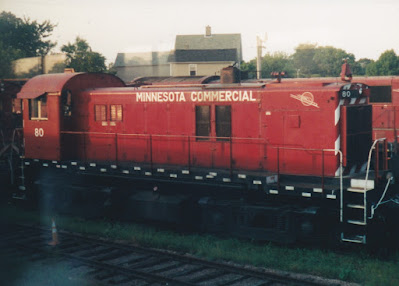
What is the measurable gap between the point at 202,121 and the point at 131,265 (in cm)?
397

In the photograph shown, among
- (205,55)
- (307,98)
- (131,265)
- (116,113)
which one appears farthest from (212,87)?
(205,55)

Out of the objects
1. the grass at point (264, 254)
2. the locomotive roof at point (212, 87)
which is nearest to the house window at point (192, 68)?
the locomotive roof at point (212, 87)

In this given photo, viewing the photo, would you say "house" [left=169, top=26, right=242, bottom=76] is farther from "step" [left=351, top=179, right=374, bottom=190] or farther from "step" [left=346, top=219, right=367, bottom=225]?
"step" [left=346, top=219, right=367, bottom=225]

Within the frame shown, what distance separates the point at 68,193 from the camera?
1365 cm

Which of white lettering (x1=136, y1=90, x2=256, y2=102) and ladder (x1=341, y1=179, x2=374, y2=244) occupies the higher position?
white lettering (x1=136, y1=90, x2=256, y2=102)

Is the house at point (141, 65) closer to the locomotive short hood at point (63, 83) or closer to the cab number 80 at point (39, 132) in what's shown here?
the locomotive short hood at point (63, 83)

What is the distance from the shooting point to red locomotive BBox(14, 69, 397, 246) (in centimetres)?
995

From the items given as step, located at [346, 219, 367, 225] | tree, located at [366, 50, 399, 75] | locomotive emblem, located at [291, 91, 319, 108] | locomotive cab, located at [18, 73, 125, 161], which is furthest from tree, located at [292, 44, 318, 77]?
step, located at [346, 219, 367, 225]

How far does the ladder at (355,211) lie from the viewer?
9.12 metres

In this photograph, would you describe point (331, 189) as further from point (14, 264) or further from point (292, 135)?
point (14, 264)

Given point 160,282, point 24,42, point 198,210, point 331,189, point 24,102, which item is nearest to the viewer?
point 160,282

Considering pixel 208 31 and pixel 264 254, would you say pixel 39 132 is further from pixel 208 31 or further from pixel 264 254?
pixel 208 31

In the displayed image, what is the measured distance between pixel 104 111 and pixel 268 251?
6184mm

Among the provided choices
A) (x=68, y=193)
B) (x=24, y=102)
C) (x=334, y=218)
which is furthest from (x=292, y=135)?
(x=24, y=102)
